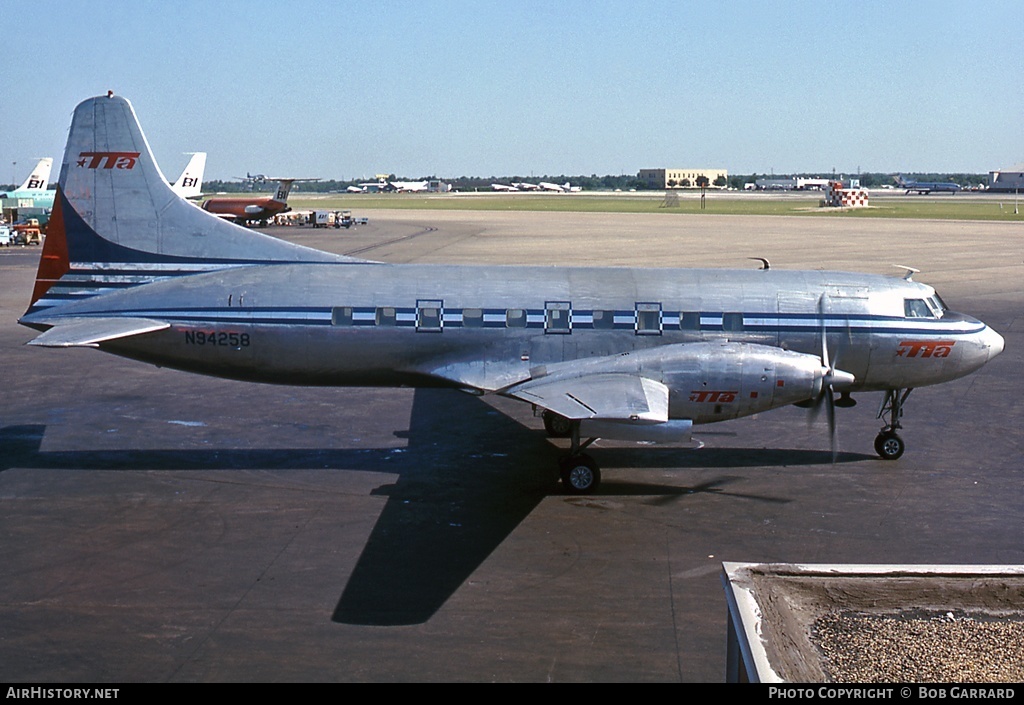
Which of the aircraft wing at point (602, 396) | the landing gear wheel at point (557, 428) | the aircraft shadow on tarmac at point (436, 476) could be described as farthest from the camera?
the landing gear wheel at point (557, 428)

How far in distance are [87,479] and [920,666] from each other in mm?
16509

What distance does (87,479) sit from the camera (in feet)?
62.6

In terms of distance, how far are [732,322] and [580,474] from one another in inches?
187

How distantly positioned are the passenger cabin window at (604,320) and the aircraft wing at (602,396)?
1828 mm

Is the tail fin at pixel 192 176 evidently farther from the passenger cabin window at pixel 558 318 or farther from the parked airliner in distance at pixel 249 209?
the passenger cabin window at pixel 558 318

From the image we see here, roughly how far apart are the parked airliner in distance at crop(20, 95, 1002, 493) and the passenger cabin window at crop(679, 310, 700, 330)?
3 centimetres

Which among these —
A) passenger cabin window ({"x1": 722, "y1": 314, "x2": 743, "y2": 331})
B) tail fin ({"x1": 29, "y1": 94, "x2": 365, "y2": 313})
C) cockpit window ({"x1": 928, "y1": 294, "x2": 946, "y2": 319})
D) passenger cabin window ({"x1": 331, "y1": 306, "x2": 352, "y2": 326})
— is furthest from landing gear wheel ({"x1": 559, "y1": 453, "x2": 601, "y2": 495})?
cockpit window ({"x1": 928, "y1": 294, "x2": 946, "y2": 319})

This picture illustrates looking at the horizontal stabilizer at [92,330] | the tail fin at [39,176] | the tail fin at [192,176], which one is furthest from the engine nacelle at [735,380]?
the tail fin at [39,176]

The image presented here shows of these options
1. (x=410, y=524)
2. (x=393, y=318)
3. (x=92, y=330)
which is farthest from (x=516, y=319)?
(x=92, y=330)

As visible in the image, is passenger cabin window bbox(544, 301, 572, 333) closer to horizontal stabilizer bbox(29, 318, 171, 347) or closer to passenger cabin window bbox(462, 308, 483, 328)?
passenger cabin window bbox(462, 308, 483, 328)

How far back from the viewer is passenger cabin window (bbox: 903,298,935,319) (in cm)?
2081

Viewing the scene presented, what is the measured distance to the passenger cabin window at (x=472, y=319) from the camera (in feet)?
65.5

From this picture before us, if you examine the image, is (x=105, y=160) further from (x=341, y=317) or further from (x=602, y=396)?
(x=602, y=396)

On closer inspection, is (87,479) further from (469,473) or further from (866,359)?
(866,359)
